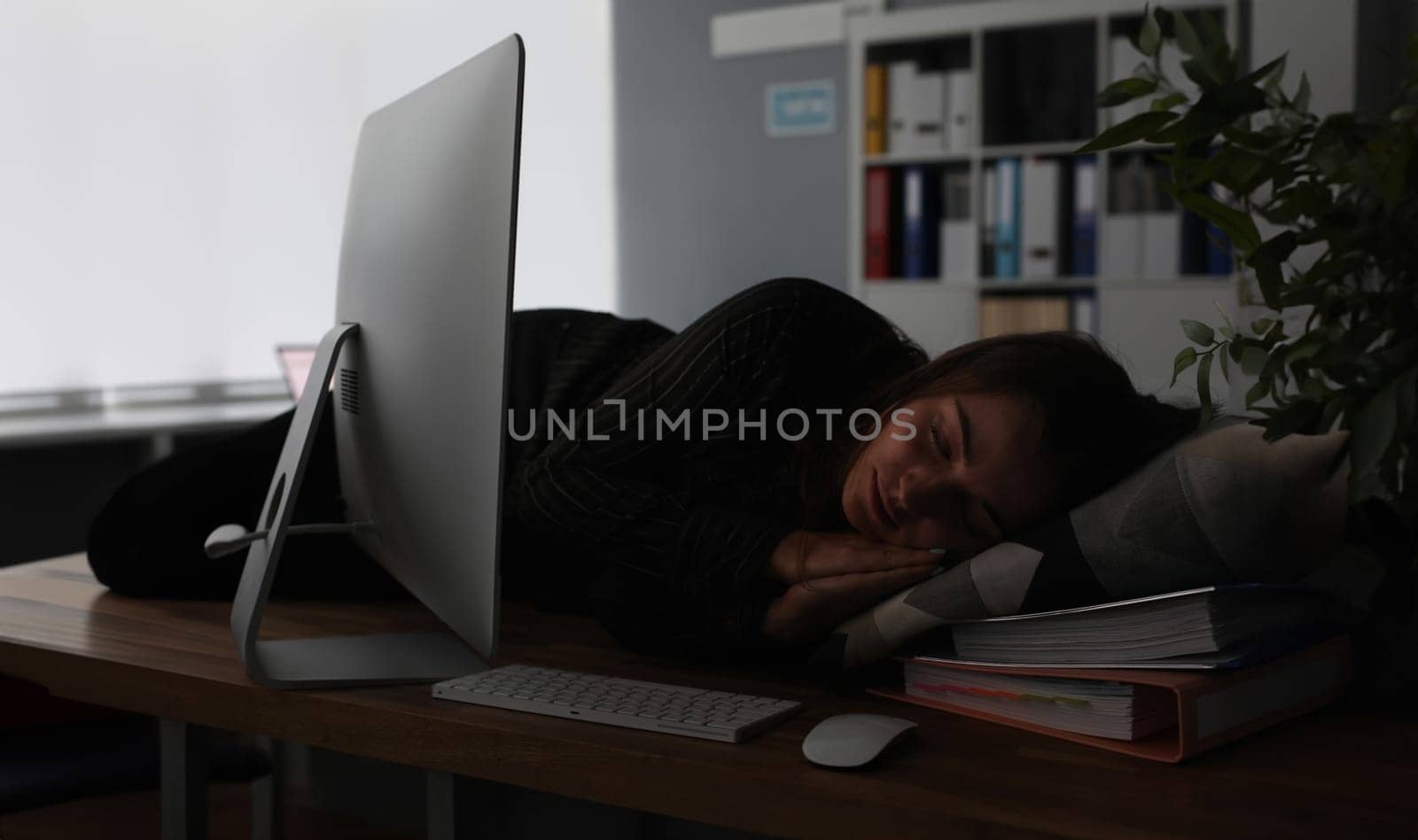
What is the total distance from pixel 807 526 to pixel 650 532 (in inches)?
5.8

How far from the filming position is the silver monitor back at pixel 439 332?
0.89 meters

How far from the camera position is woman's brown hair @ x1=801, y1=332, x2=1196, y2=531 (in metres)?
1.00

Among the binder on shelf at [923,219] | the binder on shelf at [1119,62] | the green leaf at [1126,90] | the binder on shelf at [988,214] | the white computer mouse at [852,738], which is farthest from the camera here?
the binder on shelf at [923,219]

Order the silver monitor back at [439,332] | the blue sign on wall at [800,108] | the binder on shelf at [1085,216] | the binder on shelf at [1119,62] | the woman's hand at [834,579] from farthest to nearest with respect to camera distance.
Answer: the blue sign on wall at [800,108] → the binder on shelf at [1085,216] → the binder on shelf at [1119,62] → the woman's hand at [834,579] → the silver monitor back at [439,332]

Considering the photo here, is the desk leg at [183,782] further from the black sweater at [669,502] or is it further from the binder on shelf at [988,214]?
the binder on shelf at [988,214]

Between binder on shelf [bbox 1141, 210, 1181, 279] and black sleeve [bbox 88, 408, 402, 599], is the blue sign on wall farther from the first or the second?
black sleeve [bbox 88, 408, 402, 599]

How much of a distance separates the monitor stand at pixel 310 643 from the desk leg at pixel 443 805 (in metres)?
0.10

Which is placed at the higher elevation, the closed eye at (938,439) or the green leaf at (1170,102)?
the green leaf at (1170,102)

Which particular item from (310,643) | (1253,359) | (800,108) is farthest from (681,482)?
(800,108)

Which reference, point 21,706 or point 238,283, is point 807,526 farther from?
point 238,283

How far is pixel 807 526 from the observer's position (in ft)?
3.81

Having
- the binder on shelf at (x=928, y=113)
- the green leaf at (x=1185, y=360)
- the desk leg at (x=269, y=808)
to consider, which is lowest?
the desk leg at (x=269, y=808)

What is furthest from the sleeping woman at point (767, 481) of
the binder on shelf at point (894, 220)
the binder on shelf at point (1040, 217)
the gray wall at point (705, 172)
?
the gray wall at point (705, 172)

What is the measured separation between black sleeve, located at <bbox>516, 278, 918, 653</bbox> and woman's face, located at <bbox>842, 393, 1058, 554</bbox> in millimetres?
110
